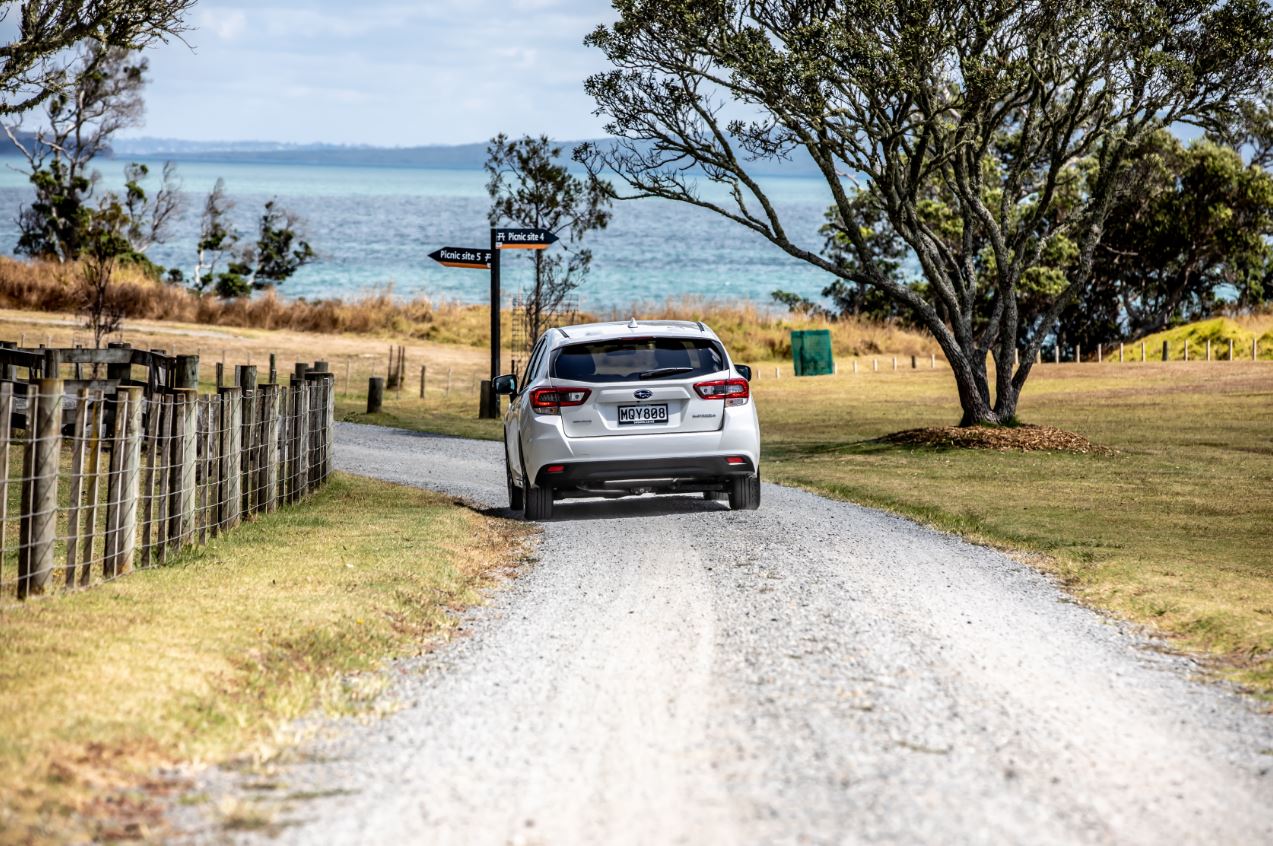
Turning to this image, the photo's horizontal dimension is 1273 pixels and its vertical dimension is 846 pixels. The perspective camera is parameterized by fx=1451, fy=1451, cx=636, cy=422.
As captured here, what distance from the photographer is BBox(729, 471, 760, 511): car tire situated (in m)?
15.2

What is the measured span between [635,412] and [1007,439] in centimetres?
1309

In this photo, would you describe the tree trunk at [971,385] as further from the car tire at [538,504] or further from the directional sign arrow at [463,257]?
the car tire at [538,504]

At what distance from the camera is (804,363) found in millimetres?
47906

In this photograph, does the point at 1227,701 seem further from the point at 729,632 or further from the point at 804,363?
the point at 804,363

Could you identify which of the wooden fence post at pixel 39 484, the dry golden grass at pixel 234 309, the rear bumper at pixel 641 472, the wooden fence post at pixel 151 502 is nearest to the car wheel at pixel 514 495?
the rear bumper at pixel 641 472

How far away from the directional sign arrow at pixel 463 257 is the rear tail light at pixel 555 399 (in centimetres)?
1731

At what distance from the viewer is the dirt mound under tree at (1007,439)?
81.7 feet

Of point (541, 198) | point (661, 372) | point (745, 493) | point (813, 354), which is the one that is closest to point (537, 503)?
point (661, 372)

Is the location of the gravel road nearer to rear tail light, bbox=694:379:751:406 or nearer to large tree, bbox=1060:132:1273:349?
rear tail light, bbox=694:379:751:406

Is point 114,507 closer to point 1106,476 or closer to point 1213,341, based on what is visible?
point 1106,476

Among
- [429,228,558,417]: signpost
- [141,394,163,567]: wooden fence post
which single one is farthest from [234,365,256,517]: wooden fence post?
[429,228,558,417]: signpost

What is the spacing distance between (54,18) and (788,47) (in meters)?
11.6

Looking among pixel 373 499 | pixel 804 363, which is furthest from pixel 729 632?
pixel 804 363

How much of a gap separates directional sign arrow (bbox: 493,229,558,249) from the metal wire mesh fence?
14.0 meters
